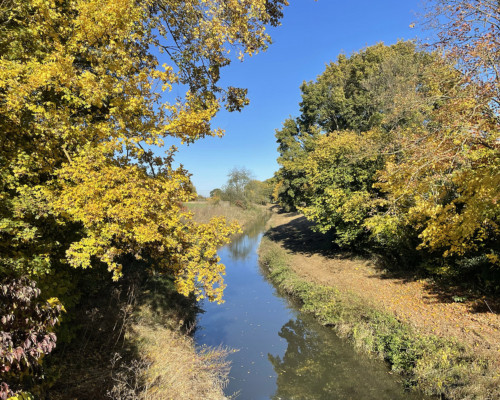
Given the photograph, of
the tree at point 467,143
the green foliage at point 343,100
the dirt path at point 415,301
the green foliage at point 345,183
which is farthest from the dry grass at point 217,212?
the tree at point 467,143

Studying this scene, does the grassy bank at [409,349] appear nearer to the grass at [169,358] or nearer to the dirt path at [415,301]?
the dirt path at [415,301]

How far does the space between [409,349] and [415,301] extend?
3412mm


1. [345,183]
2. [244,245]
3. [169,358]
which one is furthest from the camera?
[244,245]

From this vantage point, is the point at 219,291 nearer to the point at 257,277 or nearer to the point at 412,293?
the point at 412,293

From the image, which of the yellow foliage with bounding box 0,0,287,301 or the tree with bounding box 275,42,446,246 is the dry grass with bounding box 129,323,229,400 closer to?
the yellow foliage with bounding box 0,0,287,301

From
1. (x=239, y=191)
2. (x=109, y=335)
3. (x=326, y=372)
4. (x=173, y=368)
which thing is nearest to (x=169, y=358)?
(x=173, y=368)

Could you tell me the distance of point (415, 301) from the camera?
1127 centimetres

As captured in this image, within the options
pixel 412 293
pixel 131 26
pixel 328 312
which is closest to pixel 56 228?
pixel 131 26

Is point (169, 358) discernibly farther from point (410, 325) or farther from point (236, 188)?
point (236, 188)

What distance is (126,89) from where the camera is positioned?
5891 millimetres

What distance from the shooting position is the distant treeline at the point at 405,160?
271 inches

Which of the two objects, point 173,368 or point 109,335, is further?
point 109,335

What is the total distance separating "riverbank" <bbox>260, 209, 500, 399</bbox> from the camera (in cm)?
720

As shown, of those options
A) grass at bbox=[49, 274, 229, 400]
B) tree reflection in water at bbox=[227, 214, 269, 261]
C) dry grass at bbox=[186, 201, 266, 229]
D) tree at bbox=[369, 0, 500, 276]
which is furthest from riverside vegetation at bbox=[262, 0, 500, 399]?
dry grass at bbox=[186, 201, 266, 229]
